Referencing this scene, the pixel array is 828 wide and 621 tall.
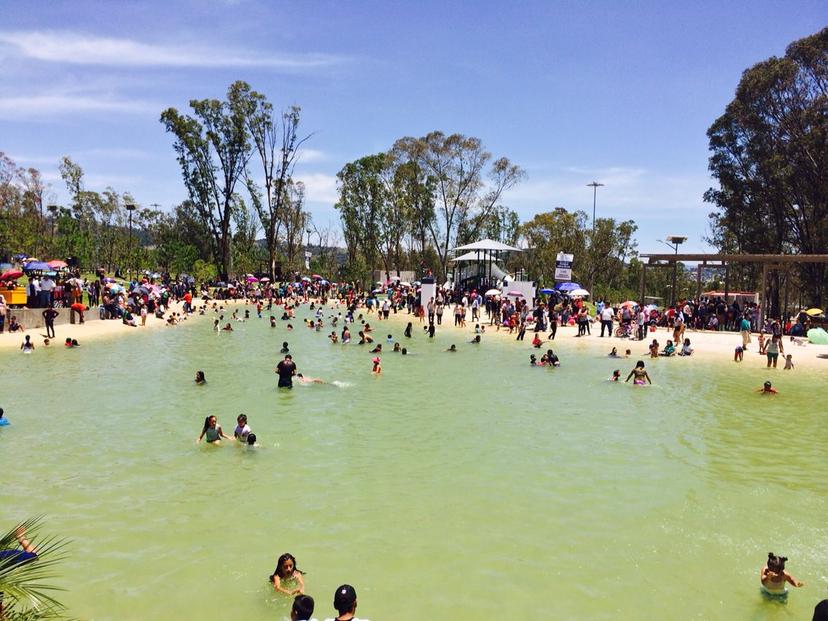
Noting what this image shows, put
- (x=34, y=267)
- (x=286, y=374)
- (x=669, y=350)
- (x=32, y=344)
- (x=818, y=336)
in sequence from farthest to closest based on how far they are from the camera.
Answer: (x=34, y=267) → (x=818, y=336) → (x=669, y=350) → (x=32, y=344) → (x=286, y=374)

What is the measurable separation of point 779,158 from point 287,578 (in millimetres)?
39084

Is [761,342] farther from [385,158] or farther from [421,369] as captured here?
[385,158]

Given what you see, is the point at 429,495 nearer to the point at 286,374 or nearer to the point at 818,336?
the point at 286,374

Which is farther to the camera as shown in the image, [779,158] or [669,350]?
[779,158]

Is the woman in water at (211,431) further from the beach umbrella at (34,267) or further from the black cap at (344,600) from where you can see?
the beach umbrella at (34,267)

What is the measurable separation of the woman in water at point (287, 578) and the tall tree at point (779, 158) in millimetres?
37190

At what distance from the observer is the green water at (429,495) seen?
23.6 ft

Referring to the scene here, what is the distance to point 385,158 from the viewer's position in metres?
63.6

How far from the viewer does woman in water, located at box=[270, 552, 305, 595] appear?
7078 mm

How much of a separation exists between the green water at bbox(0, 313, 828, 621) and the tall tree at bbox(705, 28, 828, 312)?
21.9 m

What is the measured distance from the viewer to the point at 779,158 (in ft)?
118

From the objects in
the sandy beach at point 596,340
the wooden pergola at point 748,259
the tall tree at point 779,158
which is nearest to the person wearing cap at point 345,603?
the sandy beach at point 596,340

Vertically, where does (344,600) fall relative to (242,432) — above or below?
above

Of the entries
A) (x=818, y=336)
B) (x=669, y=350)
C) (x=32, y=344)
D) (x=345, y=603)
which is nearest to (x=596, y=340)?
(x=669, y=350)
